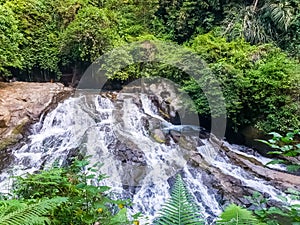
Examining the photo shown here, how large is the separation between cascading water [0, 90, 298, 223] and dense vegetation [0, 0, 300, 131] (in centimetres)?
167

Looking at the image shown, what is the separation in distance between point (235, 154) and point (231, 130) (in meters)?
1.15

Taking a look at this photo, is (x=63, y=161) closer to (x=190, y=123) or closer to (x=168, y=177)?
(x=168, y=177)

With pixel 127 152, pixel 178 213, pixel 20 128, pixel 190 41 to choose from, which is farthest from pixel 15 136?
pixel 190 41

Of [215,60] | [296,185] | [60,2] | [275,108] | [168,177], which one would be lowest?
[296,185]

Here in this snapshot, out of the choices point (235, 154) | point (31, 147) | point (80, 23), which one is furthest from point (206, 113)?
point (80, 23)

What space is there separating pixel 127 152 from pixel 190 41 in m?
6.70

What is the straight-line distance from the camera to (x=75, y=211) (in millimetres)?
1780

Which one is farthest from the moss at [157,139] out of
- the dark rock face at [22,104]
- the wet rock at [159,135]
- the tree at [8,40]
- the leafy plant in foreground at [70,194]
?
the tree at [8,40]

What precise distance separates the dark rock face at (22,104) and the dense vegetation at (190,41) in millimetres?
883

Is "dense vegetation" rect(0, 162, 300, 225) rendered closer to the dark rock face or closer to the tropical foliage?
the tropical foliage

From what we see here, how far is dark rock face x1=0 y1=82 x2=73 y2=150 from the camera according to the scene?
253 inches

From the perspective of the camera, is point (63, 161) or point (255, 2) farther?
point (255, 2)

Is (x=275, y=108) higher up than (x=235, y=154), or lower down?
higher up

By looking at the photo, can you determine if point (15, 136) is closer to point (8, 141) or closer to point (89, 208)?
point (8, 141)
